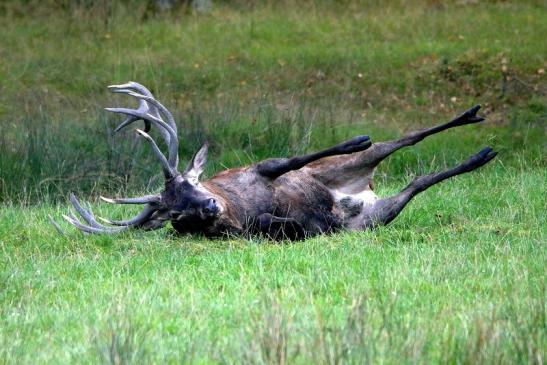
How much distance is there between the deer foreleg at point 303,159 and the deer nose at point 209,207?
32.4 inches

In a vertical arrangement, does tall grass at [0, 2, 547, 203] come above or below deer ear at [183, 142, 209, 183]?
below

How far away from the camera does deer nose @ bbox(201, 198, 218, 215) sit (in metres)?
8.86

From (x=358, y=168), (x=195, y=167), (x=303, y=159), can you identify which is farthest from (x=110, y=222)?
(x=358, y=168)

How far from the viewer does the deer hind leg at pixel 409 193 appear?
30.7 feet

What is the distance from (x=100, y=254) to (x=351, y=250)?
1954 mm

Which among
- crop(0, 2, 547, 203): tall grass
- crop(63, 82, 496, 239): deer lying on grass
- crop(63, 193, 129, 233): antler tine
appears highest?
crop(63, 82, 496, 239): deer lying on grass

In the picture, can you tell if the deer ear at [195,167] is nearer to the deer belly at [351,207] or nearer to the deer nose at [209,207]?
the deer nose at [209,207]

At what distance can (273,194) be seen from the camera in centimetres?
948

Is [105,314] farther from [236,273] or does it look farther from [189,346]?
[236,273]

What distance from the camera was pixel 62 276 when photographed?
777 cm

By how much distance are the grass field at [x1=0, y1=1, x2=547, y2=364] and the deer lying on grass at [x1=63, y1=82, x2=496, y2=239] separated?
0.67 feet

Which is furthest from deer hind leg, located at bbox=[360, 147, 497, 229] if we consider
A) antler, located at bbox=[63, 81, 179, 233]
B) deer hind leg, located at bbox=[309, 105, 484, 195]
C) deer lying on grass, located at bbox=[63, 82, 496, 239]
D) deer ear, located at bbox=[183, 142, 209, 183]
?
antler, located at bbox=[63, 81, 179, 233]

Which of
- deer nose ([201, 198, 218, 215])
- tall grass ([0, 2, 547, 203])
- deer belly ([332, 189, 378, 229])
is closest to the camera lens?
deer nose ([201, 198, 218, 215])

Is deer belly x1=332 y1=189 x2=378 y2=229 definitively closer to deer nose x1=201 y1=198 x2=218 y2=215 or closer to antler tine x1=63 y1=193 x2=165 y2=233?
deer nose x1=201 y1=198 x2=218 y2=215
